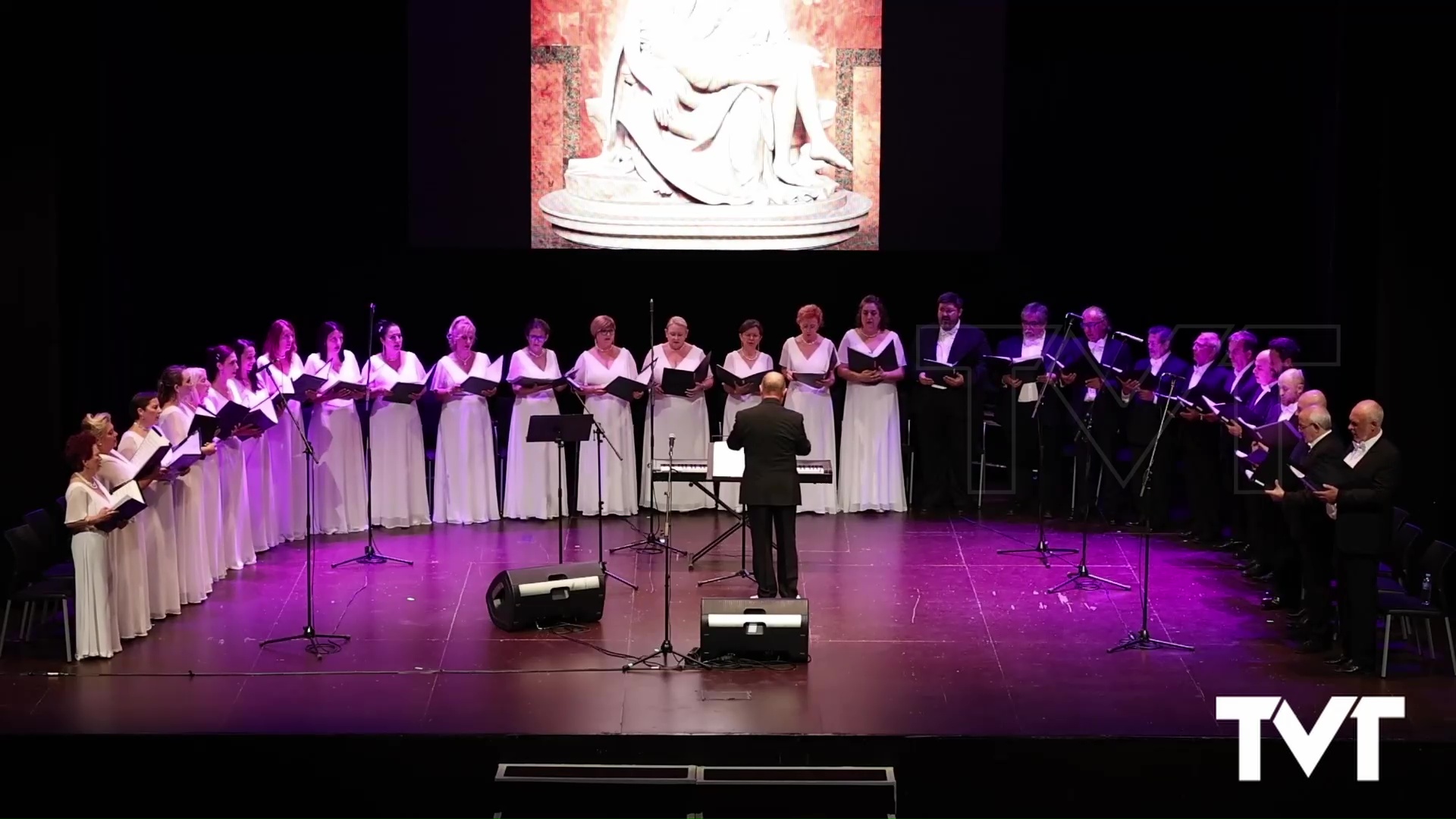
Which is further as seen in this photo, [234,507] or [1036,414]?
[1036,414]

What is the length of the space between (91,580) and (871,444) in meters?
5.86

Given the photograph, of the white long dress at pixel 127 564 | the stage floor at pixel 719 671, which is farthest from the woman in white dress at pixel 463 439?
the white long dress at pixel 127 564

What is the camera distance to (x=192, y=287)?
12.8 metres

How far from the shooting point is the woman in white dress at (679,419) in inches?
465

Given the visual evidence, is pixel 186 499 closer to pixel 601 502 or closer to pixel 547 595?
pixel 547 595

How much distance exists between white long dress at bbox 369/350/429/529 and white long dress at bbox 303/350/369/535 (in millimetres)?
110

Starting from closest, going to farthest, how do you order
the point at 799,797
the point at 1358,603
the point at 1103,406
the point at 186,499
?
the point at 799,797, the point at 1358,603, the point at 186,499, the point at 1103,406

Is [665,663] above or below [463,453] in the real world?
below

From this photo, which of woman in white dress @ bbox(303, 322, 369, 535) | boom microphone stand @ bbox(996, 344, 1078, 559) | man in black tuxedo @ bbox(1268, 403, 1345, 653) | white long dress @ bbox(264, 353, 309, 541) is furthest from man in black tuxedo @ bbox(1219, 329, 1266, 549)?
white long dress @ bbox(264, 353, 309, 541)

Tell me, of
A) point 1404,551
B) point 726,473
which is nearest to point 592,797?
point 726,473

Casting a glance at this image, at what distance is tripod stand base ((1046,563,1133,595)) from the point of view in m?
10.0

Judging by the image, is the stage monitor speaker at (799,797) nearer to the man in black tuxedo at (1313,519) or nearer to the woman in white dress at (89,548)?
the man in black tuxedo at (1313,519)

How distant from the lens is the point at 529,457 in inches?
466

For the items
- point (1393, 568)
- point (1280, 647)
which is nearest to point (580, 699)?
point (1280, 647)
